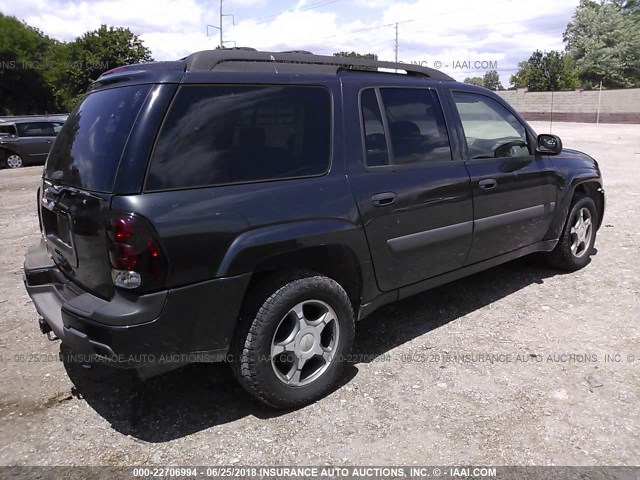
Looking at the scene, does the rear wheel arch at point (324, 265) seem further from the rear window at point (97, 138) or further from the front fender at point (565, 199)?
the front fender at point (565, 199)

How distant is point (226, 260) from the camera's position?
271cm

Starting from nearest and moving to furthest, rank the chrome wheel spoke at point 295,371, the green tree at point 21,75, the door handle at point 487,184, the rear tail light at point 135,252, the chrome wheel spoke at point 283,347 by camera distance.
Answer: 1. the rear tail light at point 135,252
2. the chrome wheel spoke at point 283,347
3. the chrome wheel spoke at point 295,371
4. the door handle at point 487,184
5. the green tree at point 21,75

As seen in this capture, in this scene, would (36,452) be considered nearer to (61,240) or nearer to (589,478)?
(61,240)

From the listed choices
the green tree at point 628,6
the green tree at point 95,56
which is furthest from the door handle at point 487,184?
the green tree at point 628,6

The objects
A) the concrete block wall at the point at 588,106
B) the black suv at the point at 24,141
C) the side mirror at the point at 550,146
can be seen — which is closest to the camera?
the side mirror at the point at 550,146

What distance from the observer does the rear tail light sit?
8.16ft

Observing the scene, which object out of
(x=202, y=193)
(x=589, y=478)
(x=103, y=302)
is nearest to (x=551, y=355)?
(x=589, y=478)

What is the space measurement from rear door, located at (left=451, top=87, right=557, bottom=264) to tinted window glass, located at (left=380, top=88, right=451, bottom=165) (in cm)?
25

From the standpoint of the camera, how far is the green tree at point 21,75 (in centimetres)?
4703

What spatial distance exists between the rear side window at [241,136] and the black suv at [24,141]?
15924mm

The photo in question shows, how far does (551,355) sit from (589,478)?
1295 mm

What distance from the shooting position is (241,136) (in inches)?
113

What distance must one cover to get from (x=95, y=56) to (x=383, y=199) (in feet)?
136

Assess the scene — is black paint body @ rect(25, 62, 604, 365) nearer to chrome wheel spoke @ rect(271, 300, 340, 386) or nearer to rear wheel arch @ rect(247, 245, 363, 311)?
rear wheel arch @ rect(247, 245, 363, 311)
